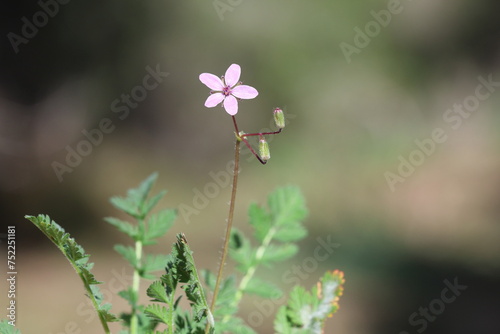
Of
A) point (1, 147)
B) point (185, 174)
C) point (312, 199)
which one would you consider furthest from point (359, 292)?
point (1, 147)

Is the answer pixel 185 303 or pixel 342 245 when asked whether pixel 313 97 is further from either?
pixel 185 303

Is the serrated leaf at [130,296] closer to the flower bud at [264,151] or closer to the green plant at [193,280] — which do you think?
the green plant at [193,280]

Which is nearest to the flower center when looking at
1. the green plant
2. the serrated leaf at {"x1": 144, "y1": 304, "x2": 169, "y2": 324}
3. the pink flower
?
the pink flower

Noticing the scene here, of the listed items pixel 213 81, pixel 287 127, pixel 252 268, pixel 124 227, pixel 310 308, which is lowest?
pixel 310 308

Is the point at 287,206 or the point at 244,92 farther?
the point at 287,206

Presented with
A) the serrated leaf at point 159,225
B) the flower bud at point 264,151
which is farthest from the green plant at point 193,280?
the flower bud at point 264,151

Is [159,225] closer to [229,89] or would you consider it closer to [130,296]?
[130,296]

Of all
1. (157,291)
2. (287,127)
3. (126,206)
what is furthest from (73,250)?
(287,127)
